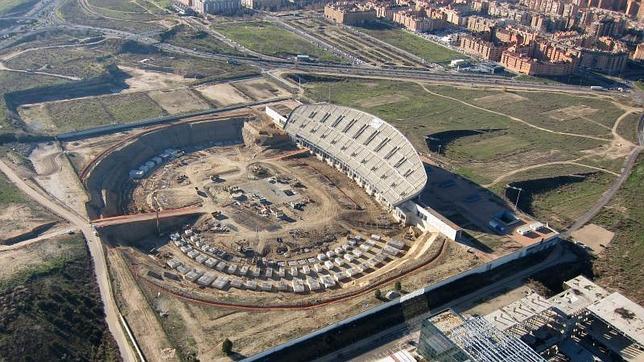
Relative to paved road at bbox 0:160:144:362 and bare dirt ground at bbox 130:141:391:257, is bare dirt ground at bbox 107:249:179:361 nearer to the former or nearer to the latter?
paved road at bbox 0:160:144:362

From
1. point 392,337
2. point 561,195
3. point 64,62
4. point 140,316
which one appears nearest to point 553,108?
point 561,195

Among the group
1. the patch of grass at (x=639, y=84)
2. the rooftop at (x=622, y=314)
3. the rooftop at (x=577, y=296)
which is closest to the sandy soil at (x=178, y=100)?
the rooftop at (x=577, y=296)

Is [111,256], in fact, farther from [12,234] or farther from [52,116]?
[52,116]

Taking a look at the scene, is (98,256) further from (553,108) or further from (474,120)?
(553,108)

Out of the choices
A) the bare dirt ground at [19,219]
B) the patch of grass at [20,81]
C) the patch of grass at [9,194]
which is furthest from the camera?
the patch of grass at [20,81]

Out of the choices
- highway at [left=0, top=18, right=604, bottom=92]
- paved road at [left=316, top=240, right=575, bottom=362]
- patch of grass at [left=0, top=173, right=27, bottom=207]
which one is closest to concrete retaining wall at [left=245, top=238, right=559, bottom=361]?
paved road at [left=316, top=240, right=575, bottom=362]

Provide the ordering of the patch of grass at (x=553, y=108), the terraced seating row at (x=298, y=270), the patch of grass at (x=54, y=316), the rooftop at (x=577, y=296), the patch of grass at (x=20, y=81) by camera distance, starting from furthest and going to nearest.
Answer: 1. the patch of grass at (x=20, y=81)
2. the patch of grass at (x=553, y=108)
3. the terraced seating row at (x=298, y=270)
4. the rooftop at (x=577, y=296)
5. the patch of grass at (x=54, y=316)

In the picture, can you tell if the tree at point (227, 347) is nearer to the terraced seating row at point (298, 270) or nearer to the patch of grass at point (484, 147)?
the terraced seating row at point (298, 270)
